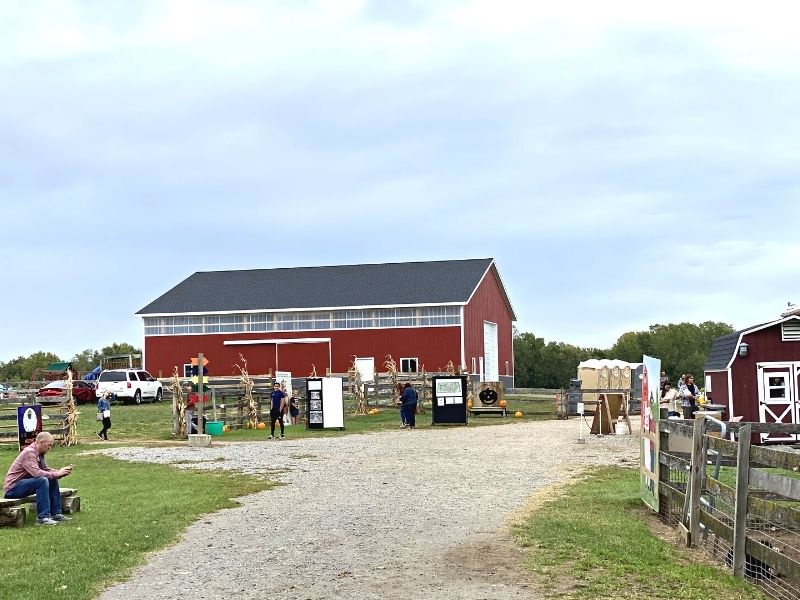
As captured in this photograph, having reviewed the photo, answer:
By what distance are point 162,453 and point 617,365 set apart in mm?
31818

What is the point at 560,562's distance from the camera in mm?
9984

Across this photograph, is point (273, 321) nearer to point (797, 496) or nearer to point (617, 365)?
point (617, 365)

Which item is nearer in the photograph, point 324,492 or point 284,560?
point 284,560

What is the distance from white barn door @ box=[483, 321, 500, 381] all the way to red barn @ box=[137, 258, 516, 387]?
137mm

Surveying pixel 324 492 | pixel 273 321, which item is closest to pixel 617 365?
pixel 273 321

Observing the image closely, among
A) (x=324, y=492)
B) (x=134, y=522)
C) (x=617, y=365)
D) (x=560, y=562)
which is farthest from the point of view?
(x=617, y=365)

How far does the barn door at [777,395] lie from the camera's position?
29.3 m

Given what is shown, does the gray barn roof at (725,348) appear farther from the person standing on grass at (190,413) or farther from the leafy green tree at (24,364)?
the leafy green tree at (24,364)

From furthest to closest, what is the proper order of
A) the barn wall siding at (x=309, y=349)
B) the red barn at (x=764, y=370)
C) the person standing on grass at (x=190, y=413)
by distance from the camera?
the barn wall siding at (x=309, y=349), the person standing on grass at (x=190, y=413), the red barn at (x=764, y=370)

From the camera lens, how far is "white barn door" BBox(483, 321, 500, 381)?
65.8 metres

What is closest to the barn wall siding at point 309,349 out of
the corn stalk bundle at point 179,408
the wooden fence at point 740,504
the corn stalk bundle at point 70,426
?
the corn stalk bundle at point 179,408

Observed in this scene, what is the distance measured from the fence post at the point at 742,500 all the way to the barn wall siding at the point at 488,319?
162ft

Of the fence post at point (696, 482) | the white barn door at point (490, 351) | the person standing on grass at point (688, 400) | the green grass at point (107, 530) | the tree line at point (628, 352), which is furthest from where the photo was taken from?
the tree line at point (628, 352)

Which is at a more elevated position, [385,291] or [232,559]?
[385,291]
